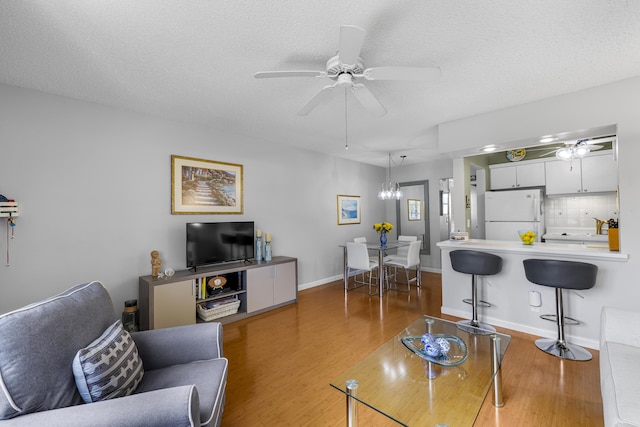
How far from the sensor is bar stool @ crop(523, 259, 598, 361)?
97.8 inches

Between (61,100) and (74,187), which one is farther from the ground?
(61,100)

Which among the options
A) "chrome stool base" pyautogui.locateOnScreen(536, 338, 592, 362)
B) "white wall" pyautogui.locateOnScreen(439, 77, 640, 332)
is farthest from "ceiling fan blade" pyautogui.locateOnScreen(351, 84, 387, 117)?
"chrome stool base" pyautogui.locateOnScreen(536, 338, 592, 362)

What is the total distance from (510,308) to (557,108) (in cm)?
221

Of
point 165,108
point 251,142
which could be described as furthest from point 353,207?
point 165,108

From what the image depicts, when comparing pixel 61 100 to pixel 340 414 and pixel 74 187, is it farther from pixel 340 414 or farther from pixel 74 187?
pixel 340 414

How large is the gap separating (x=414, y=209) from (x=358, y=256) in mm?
2568

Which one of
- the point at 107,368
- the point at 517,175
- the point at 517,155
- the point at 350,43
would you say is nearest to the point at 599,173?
the point at 517,175

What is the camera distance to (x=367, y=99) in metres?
2.25

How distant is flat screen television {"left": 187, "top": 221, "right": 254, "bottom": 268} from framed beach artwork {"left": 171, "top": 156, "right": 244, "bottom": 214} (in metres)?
0.30

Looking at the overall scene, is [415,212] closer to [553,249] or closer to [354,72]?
[553,249]

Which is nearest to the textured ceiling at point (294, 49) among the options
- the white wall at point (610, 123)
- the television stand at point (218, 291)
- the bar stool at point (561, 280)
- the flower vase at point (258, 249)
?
the white wall at point (610, 123)

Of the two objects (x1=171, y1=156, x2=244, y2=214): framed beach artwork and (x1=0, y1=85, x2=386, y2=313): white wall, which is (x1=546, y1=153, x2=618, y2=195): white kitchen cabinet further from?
(x1=171, y1=156, x2=244, y2=214): framed beach artwork

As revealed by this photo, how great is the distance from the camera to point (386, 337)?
300 centimetres

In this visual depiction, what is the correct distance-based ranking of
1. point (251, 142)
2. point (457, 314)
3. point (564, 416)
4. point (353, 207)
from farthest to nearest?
point (353, 207) → point (251, 142) → point (457, 314) → point (564, 416)
